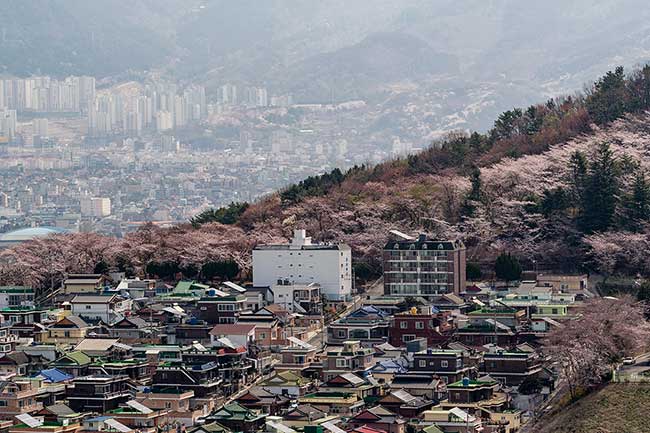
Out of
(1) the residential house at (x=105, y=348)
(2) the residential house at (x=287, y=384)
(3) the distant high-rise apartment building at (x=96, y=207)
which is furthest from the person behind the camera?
(3) the distant high-rise apartment building at (x=96, y=207)

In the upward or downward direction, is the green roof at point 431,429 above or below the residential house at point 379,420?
below

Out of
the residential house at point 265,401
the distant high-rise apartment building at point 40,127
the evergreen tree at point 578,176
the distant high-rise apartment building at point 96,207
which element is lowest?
the residential house at point 265,401

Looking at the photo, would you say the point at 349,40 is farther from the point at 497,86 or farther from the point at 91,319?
the point at 91,319

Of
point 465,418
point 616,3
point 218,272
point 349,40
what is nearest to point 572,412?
point 465,418

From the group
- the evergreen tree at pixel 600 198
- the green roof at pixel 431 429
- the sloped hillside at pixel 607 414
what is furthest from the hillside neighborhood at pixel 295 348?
the evergreen tree at pixel 600 198

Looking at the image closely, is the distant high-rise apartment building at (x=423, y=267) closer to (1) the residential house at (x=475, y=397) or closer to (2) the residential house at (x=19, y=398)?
(1) the residential house at (x=475, y=397)

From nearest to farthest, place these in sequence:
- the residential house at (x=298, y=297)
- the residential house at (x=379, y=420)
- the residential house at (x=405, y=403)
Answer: the residential house at (x=379, y=420)
the residential house at (x=405, y=403)
the residential house at (x=298, y=297)
